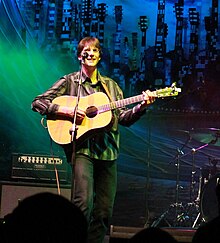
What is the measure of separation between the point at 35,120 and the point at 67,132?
2.90 m

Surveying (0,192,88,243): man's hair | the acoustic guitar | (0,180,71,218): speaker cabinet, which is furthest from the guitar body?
(0,192,88,243): man's hair

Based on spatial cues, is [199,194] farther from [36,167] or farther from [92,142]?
[92,142]

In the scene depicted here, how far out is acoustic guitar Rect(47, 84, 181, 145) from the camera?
407cm

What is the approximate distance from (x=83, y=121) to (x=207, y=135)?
7.45ft

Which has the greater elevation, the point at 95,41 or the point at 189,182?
the point at 95,41

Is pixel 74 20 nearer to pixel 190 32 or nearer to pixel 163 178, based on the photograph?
pixel 190 32

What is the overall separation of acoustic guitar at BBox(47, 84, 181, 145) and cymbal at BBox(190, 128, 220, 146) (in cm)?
186

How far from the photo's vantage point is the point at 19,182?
553cm

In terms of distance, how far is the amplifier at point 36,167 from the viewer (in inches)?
222

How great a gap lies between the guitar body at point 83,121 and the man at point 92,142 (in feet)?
0.06

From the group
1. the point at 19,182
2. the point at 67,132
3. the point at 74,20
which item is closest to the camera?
the point at 67,132

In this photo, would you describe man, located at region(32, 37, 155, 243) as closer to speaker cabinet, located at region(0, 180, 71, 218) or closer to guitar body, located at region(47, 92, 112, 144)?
guitar body, located at region(47, 92, 112, 144)

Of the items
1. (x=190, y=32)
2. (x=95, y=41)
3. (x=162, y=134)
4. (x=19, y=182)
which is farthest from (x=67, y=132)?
(x=190, y=32)

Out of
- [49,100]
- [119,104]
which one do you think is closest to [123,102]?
[119,104]
